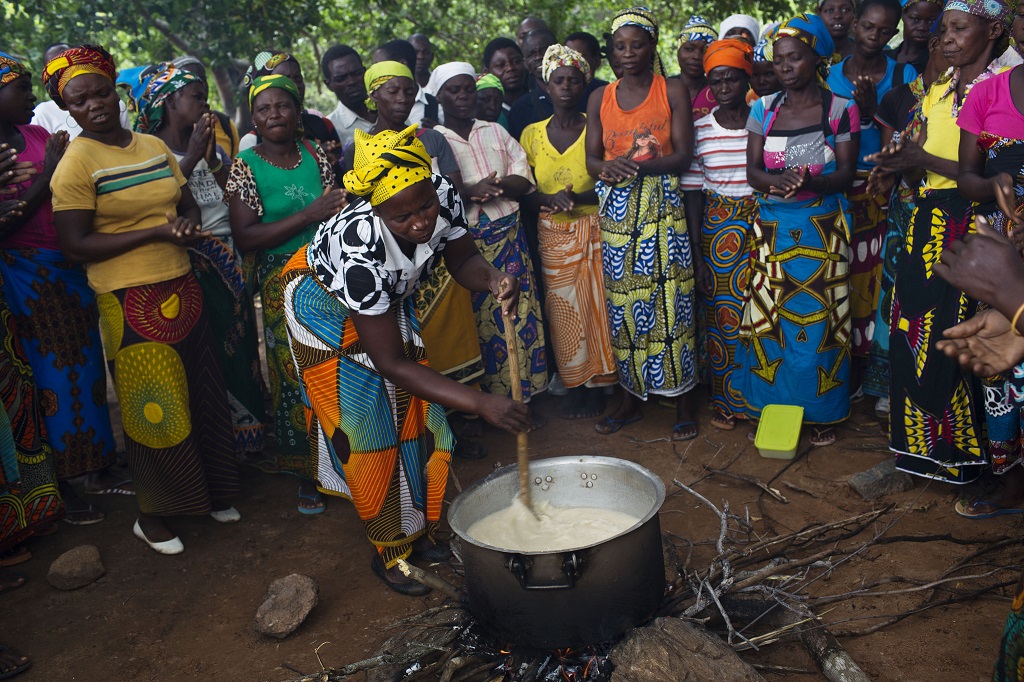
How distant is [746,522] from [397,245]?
6.11ft

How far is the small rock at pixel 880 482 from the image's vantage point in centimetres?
404

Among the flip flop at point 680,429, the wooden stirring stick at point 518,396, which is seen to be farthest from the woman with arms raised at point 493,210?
the wooden stirring stick at point 518,396

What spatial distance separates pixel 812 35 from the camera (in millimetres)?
4250

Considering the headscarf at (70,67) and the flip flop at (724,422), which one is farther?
the flip flop at (724,422)

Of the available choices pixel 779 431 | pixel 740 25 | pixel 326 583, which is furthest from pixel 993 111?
pixel 326 583

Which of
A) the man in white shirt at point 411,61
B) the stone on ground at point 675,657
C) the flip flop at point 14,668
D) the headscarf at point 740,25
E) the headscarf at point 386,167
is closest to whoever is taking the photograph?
the stone on ground at point 675,657

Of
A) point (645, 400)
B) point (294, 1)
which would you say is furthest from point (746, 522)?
point (294, 1)

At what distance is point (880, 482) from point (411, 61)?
3853 mm

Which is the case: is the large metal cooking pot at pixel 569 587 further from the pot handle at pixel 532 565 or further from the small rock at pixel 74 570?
the small rock at pixel 74 570

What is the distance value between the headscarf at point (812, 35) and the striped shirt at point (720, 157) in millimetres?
506

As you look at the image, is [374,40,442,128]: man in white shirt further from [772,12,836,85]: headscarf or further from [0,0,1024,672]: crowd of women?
[772,12,836,85]: headscarf

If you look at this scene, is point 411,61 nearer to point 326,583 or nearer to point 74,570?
point 326,583

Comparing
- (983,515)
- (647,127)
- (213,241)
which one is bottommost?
(983,515)

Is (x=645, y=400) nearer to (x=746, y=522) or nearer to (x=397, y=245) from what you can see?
(x=746, y=522)
